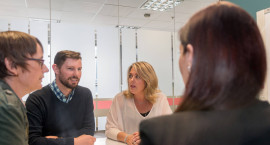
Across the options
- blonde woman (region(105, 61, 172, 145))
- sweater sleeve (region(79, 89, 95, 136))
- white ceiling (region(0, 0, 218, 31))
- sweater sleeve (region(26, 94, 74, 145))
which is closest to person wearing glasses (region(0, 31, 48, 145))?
sweater sleeve (region(26, 94, 74, 145))

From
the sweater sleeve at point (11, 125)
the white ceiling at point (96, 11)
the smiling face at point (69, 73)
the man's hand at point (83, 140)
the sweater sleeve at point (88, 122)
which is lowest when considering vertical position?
the man's hand at point (83, 140)

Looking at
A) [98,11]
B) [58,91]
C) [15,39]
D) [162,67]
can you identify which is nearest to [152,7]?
[98,11]

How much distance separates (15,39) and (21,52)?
7 cm

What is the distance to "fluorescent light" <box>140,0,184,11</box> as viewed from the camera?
13.9 feet

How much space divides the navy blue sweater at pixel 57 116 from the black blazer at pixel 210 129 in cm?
130

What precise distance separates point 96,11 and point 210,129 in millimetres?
4364

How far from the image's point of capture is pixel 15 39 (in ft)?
3.43

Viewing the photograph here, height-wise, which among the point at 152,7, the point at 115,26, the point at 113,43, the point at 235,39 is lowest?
the point at 235,39

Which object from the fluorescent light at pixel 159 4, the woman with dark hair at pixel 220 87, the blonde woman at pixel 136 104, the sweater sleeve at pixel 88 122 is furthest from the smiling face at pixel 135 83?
the fluorescent light at pixel 159 4

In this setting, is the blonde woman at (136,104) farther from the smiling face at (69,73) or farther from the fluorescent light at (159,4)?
the fluorescent light at (159,4)

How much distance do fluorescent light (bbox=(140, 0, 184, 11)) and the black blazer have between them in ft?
13.0

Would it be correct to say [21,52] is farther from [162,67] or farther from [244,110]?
[162,67]

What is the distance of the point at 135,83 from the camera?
2.10 metres

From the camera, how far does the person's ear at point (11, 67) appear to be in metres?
1.01
